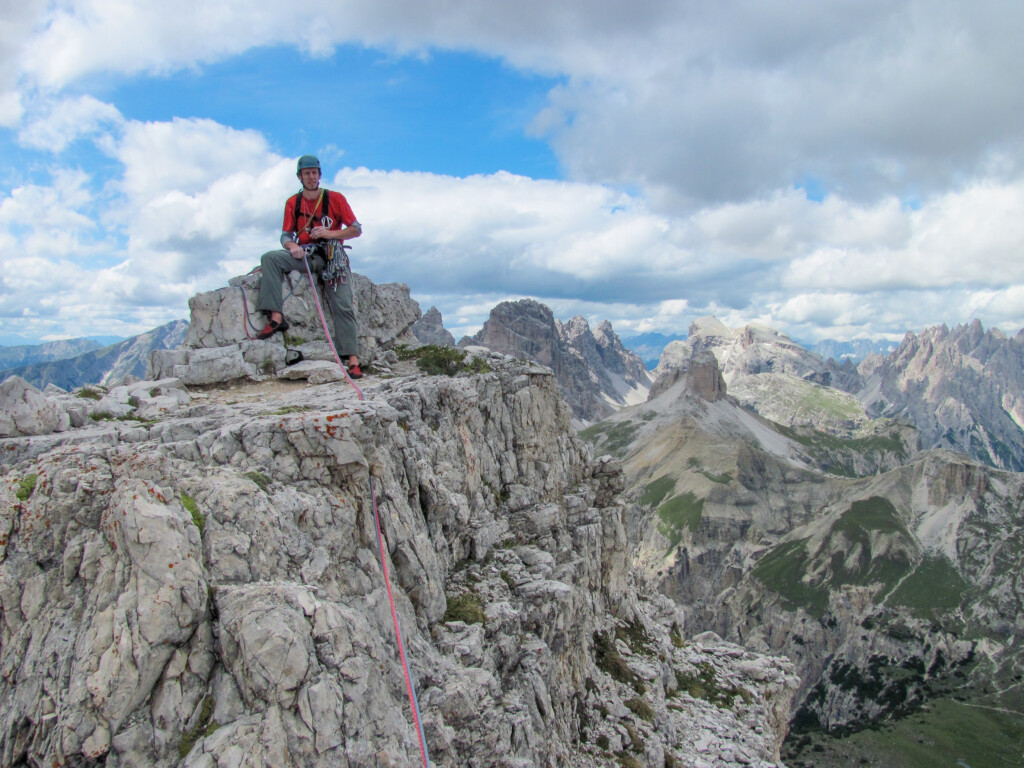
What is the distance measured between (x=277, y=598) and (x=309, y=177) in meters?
17.9

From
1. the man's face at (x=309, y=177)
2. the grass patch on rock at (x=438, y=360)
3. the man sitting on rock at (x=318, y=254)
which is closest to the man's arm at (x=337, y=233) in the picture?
the man sitting on rock at (x=318, y=254)

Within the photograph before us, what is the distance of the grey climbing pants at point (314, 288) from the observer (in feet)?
84.3

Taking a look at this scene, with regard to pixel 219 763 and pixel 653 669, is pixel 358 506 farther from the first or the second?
pixel 653 669

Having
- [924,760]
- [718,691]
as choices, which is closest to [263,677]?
[718,691]

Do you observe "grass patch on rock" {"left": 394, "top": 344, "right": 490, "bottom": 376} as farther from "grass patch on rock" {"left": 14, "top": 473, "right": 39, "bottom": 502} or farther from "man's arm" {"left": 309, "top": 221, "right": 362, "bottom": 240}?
"grass patch on rock" {"left": 14, "top": 473, "right": 39, "bottom": 502}

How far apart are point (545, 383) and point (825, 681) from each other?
170569 millimetres

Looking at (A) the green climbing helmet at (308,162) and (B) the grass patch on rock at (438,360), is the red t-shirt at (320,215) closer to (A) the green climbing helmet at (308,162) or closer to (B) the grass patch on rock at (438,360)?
(A) the green climbing helmet at (308,162)

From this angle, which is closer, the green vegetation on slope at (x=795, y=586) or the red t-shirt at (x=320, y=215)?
the red t-shirt at (x=320, y=215)

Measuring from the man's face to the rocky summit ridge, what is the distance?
5.72 metres

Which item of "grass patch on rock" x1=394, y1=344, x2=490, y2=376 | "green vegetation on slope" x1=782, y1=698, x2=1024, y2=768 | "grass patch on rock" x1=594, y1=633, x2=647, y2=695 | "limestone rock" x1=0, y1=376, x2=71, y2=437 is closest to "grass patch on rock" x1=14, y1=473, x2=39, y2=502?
"limestone rock" x1=0, y1=376, x2=71, y2=437

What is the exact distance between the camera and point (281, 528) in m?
14.8

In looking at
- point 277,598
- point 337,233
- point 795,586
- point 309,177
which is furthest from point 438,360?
point 795,586

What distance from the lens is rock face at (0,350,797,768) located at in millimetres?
11391

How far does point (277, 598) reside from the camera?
500 inches
